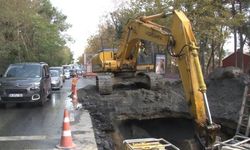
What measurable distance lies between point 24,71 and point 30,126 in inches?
231

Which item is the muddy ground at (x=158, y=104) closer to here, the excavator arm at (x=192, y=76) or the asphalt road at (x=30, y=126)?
the asphalt road at (x=30, y=126)

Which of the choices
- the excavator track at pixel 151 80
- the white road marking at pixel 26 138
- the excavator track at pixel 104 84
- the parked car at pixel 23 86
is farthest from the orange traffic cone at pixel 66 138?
the excavator track at pixel 151 80

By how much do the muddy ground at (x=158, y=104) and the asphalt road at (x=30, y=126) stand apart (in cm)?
151

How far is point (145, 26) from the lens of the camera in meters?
16.2

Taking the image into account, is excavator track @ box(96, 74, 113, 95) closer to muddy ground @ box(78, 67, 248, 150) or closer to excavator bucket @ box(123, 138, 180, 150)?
muddy ground @ box(78, 67, 248, 150)

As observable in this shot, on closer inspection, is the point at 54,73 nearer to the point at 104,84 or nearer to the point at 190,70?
the point at 104,84

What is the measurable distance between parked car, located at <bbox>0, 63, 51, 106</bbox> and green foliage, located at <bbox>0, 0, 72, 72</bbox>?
57.0 ft

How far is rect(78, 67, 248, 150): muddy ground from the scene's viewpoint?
16.4 metres

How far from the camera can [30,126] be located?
503 inches

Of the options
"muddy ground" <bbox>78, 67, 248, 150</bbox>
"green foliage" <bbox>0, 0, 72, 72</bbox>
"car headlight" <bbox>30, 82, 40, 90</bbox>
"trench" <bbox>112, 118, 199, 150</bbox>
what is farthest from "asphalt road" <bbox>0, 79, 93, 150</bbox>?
"green foliage" <bbox>0, 0, 72, 72</bbox>

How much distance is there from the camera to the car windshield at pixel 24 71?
1802 cm

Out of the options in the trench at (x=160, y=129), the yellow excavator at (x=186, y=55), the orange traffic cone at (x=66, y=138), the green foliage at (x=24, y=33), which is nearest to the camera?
the orange traffic cone at (x=66, y=138)

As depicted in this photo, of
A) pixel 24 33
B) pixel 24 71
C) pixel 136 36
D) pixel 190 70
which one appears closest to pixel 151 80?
pixel 136 36

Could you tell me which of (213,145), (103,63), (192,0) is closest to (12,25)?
(192,0)
